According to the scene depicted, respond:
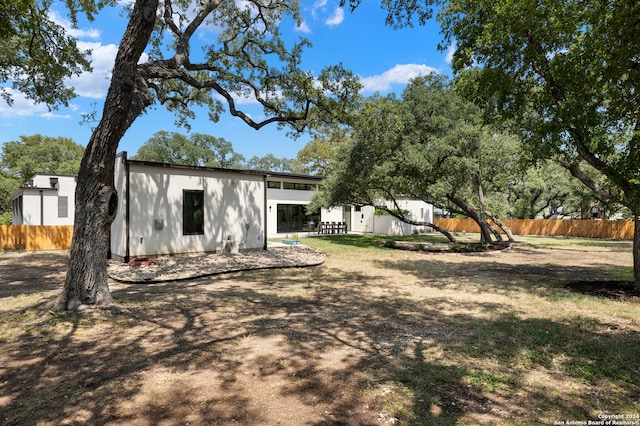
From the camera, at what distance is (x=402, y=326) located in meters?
5.24

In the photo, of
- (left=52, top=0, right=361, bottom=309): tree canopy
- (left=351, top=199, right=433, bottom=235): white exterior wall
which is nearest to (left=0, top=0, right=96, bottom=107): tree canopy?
(left=52, top=0, right=361, bottom=309): tree canopy

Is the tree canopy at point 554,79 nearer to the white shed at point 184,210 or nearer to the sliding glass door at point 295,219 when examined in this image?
the white shed at point 184,210

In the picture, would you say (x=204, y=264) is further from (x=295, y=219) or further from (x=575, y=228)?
(x=575, y=228)

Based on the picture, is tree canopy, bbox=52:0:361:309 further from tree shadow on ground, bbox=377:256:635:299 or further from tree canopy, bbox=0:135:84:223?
tree canopy, bbox=0:135:84:223

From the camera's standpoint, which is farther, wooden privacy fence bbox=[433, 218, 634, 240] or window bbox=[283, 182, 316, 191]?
window bbox=[283, 182, 316, 191]

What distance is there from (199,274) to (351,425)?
7.62m

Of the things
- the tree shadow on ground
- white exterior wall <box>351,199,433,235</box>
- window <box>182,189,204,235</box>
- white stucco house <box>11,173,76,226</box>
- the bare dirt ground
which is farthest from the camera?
white exterior wall <box>351,199,433,235</box>

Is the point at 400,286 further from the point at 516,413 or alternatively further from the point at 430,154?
the point at 430,154

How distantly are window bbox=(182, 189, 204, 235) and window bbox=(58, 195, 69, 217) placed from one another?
472 inches

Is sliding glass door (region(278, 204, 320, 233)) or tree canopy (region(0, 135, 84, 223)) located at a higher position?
tree canopy (region(0, 135, 84, 223))

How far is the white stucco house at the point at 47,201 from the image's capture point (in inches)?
741

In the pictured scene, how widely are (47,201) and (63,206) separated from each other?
77 cm

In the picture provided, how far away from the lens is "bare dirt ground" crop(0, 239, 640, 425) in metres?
2.87

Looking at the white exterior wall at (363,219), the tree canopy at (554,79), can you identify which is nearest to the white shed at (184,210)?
the tree canopy at (554,79)
